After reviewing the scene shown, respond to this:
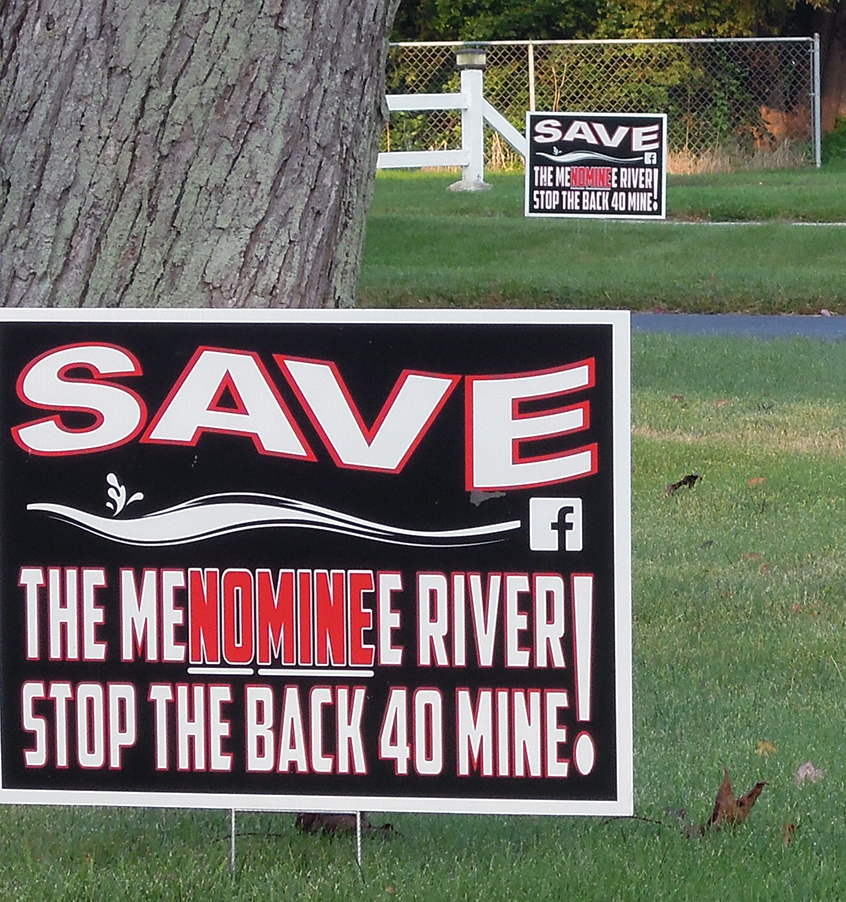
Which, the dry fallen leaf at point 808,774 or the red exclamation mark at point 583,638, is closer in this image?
the red exclamation mark at point 583,638

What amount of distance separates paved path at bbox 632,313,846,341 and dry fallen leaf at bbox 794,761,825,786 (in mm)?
8667

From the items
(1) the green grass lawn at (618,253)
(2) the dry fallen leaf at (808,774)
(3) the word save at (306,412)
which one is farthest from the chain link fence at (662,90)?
(3) the word save at (306,412)

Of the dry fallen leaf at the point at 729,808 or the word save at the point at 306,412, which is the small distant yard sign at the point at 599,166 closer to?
the dry fallen leaf at the point at 729,808

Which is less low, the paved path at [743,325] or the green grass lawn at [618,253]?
the green grass lawn at [618,253]

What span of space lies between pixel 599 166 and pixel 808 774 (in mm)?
10785

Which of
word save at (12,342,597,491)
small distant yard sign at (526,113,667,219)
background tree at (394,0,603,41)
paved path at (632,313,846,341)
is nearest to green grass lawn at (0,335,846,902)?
word save at (12,342,597,491)

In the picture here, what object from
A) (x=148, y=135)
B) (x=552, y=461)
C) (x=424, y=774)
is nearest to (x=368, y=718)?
(x=424, y=774)

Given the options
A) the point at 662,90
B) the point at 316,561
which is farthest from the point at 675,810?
the point at 662,90

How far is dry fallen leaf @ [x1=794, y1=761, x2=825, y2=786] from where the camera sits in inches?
156

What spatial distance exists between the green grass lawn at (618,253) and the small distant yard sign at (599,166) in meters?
1.00

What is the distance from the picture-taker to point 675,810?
378cm

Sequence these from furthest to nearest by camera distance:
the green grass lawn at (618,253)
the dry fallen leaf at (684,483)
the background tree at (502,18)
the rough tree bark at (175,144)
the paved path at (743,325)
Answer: the background tree at (502,18) → the green grass lawn at (618,253) → the paved path at (743,325) → the dry fallen leaf at (684,483) → the rough tree bark at (175,144)

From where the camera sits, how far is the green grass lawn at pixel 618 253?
1508 cm

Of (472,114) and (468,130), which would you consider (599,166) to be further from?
(468,130)
